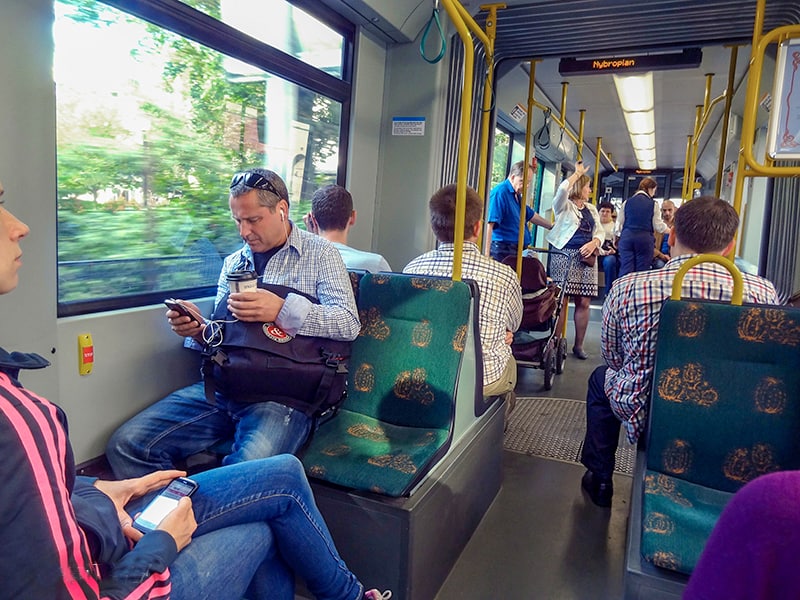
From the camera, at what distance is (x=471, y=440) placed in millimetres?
2211

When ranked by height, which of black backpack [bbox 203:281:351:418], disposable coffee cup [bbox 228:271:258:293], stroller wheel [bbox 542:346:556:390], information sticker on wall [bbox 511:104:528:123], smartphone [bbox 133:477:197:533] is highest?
information sticker on wall [bbox 511:104:528:123]

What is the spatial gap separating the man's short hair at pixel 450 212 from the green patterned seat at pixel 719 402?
0.89 meters

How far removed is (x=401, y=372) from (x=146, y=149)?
4.33 feet

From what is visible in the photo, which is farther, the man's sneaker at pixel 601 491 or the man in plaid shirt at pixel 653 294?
the man's sneaker at pixel 601 491

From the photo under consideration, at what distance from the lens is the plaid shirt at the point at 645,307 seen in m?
2.09

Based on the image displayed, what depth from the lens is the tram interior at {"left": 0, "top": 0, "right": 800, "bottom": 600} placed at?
177cm

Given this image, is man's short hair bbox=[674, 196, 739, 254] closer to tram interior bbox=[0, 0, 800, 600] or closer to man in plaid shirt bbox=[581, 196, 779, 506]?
man in plaid shirt bbox=[581, 196, 779, 506]

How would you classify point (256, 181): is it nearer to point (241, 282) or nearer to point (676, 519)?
point (241, 282)

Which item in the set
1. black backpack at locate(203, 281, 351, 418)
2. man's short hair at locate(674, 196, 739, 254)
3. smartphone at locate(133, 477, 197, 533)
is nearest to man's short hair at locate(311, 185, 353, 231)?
black backpack at locate(203, 281, 351, 418)

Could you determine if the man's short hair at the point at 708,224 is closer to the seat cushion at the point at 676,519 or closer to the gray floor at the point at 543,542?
the seat cushion at the point at 676,519

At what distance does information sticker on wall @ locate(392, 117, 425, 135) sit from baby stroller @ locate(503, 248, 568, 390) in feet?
3.94

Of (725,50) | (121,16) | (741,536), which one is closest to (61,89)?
(121,16)

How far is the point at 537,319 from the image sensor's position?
400 cm

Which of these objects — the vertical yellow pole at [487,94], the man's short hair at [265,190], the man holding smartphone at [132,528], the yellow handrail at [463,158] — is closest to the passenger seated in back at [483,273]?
the yellow handrail at [463,158]
